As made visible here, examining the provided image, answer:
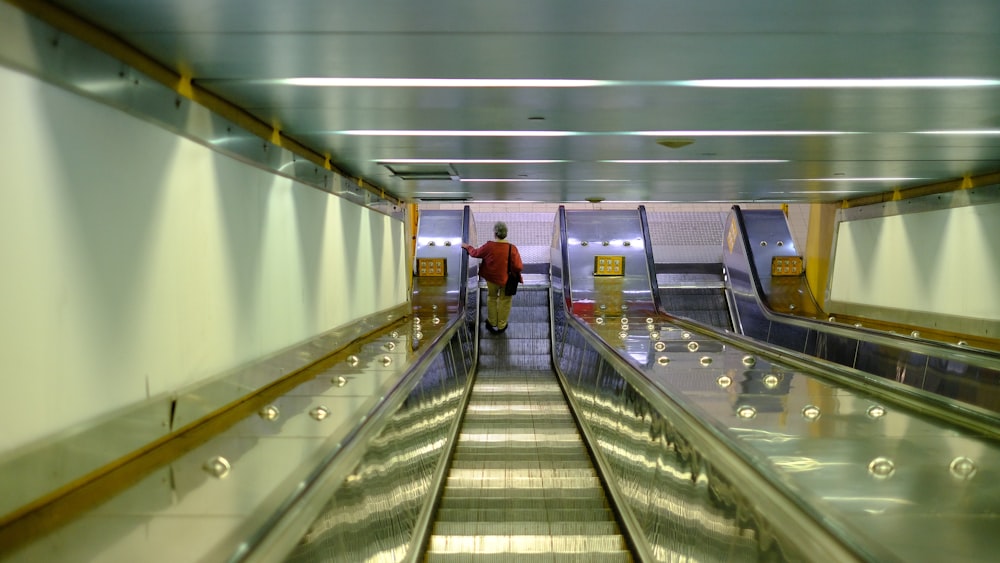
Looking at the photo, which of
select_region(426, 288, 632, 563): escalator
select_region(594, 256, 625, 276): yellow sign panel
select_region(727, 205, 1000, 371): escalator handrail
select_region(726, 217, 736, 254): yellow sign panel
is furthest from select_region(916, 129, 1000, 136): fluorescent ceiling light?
select_region(726, 217, 736, 254): yellow sign panel

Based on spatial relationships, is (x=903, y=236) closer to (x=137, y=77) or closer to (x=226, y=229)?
(x=226, y=229)

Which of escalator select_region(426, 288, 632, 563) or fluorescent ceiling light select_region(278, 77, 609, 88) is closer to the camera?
fluorescent ceiling light select_region(278, 77, 609, 88)

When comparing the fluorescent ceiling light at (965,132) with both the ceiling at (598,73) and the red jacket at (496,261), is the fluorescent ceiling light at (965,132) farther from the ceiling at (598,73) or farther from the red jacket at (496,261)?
the red jacket at (496,261)

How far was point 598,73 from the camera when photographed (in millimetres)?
3613

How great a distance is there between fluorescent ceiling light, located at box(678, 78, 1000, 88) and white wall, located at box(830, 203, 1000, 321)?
488cm

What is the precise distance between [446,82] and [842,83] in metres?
2.14

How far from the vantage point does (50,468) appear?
8.05ft

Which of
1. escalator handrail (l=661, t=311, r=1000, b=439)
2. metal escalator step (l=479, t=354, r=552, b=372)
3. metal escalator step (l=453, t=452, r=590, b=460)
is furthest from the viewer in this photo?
metal escalator step (l=479, t=354, r=552, b=372)

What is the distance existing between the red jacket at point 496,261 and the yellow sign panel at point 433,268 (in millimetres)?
1220

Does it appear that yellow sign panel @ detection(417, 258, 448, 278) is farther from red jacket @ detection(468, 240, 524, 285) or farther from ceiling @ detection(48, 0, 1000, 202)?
ceiling @ detection(48, 0, 1000, 202)

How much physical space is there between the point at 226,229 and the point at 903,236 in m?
Result: 9.08

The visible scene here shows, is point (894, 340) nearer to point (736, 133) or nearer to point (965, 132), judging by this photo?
point (965, 132)

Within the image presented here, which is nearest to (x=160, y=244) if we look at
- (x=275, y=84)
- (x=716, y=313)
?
(x=275, y=84)

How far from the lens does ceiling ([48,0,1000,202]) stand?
8.73ft
